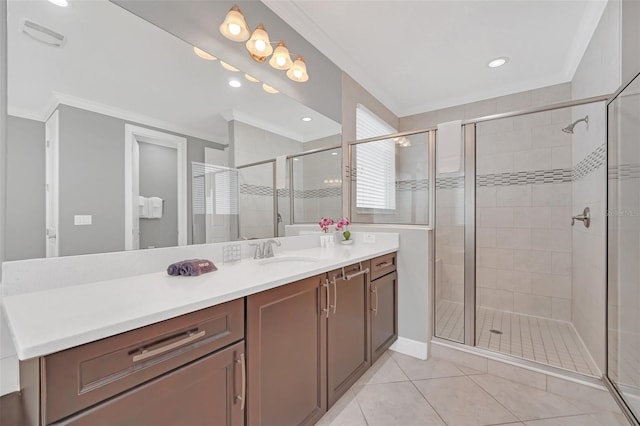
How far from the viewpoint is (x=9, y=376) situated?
875 mm

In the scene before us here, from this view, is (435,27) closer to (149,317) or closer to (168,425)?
(149,317)

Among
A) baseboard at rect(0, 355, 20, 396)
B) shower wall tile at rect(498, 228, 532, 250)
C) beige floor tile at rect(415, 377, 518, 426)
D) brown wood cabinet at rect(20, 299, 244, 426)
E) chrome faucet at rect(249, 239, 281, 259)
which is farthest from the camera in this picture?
shower wall tile at rect(498, 228, 532, 250)

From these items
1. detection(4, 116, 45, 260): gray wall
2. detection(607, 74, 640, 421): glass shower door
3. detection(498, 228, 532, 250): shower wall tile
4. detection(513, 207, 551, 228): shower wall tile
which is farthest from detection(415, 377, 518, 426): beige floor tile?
detection(4, 116, 45, 260): gray wall

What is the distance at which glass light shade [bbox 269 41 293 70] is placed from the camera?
72.2 inches

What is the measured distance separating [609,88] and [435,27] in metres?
1.29

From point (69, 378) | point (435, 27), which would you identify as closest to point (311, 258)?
Answer: point (69, 378)

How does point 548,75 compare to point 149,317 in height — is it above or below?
above

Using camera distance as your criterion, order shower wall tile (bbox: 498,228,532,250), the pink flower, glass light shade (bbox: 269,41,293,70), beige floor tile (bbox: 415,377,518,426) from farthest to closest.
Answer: shower wall tile (bbox: 498,228,532,250), the pink flower, glass light shade (bbox: 269,41,293,70), beige floor tile (bbox: 415,377,518,426)

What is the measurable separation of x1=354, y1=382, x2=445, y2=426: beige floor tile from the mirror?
4.26ft

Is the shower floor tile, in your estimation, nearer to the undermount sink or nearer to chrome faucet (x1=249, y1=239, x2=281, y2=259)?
the undermount sink

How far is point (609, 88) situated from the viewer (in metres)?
1.83

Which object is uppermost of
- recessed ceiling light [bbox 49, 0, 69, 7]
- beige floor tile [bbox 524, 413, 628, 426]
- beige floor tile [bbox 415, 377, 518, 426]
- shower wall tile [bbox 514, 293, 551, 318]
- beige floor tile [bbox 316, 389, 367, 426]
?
recessed ceiling light [bbox 49, 0, 69, 7]

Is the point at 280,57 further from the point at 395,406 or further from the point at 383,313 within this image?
the point at 395,406

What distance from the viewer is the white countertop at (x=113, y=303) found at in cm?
61
